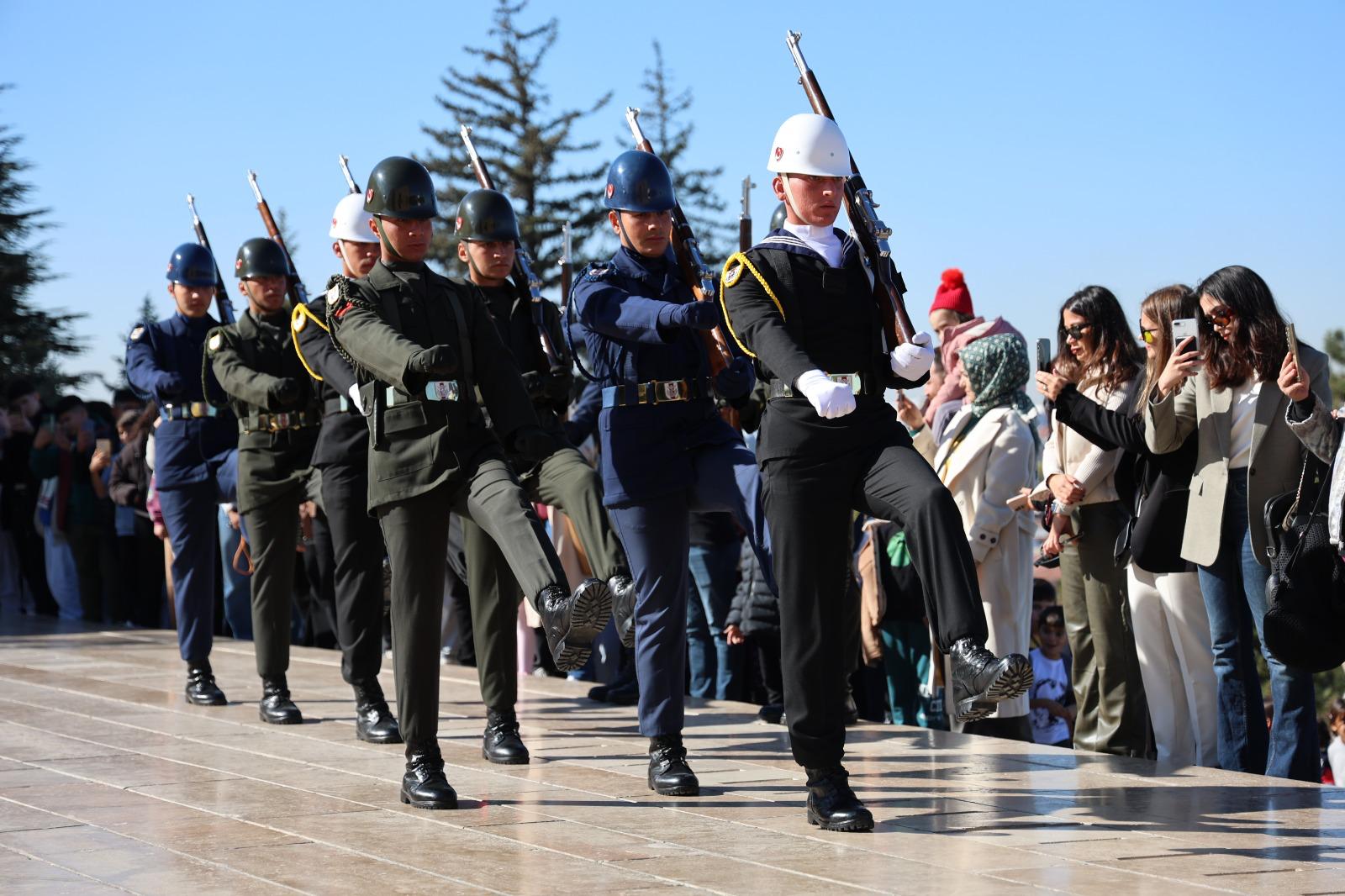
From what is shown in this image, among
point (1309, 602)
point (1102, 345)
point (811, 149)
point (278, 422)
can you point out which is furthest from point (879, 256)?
point (278, 422)

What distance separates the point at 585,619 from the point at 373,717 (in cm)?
267

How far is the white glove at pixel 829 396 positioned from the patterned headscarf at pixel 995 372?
2.96m

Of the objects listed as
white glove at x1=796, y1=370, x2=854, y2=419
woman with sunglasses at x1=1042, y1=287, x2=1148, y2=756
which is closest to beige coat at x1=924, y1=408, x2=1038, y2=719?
woman with sunglasses at x1=1042, y1=287, x2=1148, y2=756

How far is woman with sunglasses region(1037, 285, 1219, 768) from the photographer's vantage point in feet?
23.0

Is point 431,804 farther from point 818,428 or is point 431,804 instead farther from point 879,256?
point 879,256

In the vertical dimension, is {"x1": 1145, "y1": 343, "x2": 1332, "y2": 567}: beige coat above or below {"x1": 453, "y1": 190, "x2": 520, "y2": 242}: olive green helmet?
below

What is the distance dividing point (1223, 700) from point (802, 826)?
6.84 ft

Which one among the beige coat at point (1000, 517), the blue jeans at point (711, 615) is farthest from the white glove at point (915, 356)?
the blue jeans at point (711, 615)

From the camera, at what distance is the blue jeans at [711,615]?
31.9ft

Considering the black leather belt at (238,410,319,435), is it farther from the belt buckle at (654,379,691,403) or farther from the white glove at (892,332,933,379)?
the white glove at (892,332,933,379)

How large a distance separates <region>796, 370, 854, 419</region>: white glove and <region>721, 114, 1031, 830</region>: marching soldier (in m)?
0.23

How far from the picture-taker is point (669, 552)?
664 cm

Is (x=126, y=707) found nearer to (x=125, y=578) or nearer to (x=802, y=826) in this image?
(x=802, y=826)

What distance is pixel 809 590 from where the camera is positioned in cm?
574
